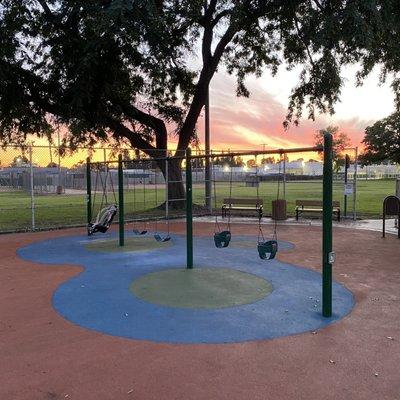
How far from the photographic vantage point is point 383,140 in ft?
204

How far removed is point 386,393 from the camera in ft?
10.8

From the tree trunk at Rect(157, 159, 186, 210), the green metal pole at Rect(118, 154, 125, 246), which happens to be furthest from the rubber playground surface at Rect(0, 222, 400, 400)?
the tree trunk at Rect(157, 159, 186, 210)

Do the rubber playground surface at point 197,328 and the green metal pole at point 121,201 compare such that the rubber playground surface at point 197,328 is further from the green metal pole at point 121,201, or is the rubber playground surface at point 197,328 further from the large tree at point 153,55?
the large tree at point 153,55

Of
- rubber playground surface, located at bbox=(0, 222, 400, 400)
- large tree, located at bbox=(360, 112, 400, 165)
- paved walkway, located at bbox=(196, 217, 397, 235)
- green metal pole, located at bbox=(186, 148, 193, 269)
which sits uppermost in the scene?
large tree, located at bbox=(360, 112, 400, 165)

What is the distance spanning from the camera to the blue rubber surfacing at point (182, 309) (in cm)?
459

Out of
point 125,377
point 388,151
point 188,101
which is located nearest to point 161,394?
point 125,377

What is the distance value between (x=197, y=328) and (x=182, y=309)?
685mm

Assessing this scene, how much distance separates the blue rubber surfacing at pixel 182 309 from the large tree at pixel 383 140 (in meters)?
59.7

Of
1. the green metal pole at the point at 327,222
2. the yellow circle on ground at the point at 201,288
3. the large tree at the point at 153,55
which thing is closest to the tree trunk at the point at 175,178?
the large tree at the point at 153,55

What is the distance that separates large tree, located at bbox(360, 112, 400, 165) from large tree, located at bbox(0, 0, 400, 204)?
1787 inches

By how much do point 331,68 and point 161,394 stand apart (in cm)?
1471

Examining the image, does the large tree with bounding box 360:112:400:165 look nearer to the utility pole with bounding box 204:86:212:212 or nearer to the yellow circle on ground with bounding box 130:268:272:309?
the utility pole with bounding box 204:86:212:212

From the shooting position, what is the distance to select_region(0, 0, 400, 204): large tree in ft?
42.2

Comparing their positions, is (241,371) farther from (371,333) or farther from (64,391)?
(371,333)
